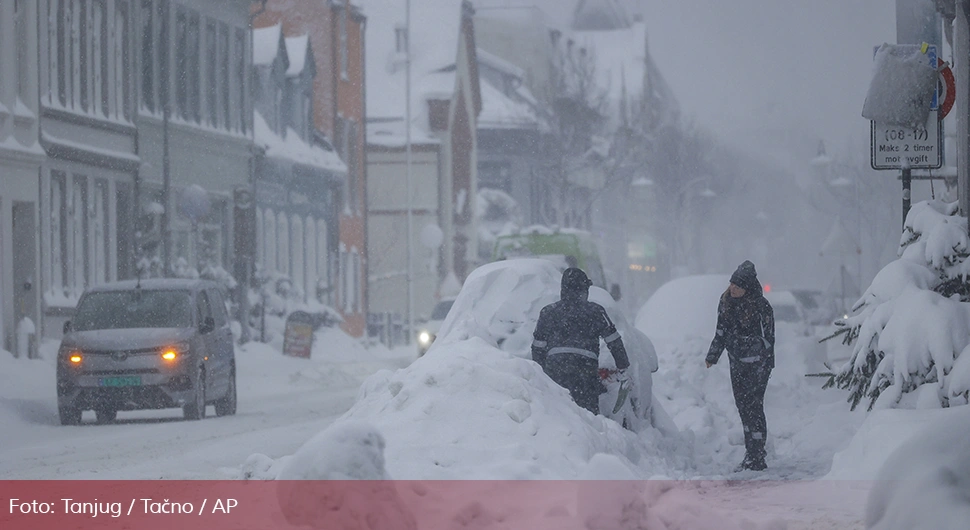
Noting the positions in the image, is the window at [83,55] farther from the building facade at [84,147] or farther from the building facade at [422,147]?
the building facade at [422,147]

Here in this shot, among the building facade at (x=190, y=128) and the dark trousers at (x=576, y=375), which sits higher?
the building facade at (x=190, y=128)

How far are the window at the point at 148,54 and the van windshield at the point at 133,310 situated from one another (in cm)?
1556

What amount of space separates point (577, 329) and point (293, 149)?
36821mm

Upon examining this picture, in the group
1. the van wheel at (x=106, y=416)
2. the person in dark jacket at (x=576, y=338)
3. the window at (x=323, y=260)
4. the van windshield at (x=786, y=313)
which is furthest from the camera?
the window at (x=323, y=260)

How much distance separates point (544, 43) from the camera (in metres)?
82.0

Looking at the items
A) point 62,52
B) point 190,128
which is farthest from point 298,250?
point 62,52

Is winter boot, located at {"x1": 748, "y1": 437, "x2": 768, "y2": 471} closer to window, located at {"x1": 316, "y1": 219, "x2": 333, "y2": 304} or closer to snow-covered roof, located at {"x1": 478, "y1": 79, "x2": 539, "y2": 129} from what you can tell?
window, located at {"x1": 316, "y1": 219, "x2": 333, "y2": 304}

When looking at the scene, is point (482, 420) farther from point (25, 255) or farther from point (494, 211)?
point (494, 211)

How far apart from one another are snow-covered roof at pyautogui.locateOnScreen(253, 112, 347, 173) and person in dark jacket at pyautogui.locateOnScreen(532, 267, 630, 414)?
32.4 metres

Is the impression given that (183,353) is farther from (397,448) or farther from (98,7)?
(98,7)

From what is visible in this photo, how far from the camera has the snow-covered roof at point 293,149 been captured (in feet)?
145

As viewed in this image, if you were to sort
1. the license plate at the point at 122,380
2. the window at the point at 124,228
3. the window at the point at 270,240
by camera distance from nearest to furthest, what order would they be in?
1. the license plate at the point at 122,380
2. the window at the point at 124,228
3. the window at the point at 270,240

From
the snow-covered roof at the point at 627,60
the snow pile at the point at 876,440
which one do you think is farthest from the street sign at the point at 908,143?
the snow-covered roof at the point at 627,60

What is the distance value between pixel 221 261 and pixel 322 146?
12.4 metres
